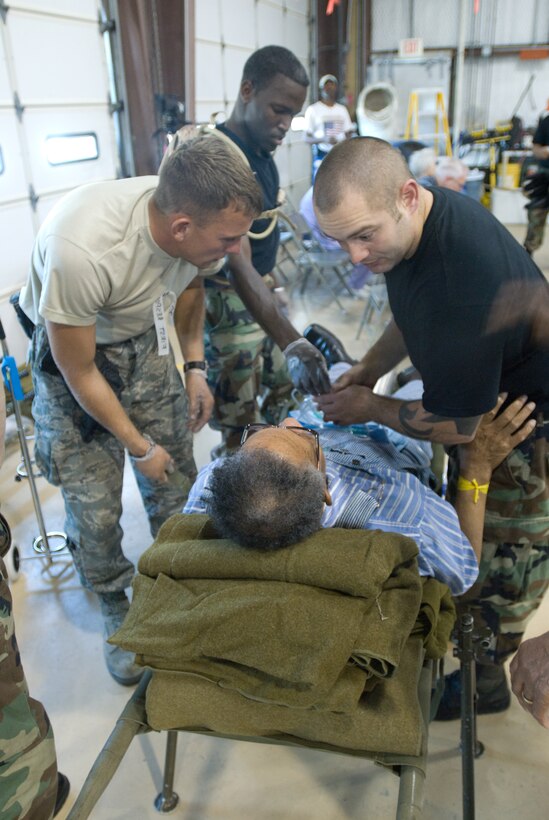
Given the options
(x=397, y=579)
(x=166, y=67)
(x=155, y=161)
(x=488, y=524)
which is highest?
(x=166, y=67)

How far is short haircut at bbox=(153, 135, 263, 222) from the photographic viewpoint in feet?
5.57

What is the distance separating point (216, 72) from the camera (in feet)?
24.1

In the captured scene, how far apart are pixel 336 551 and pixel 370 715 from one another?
0.96ft

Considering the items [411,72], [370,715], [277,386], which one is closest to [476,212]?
[370,715]

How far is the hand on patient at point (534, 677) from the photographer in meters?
1.29

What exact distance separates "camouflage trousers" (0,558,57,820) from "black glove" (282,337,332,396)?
1.19m

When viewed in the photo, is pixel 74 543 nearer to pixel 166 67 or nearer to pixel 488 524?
pixel 488 524

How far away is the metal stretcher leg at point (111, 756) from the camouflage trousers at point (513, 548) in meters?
0.92

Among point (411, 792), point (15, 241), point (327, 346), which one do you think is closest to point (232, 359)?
point (327, 346)

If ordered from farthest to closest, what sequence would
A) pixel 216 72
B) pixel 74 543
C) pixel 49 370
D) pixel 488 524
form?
pixel 216 72, pixel 74 543, pixel 49 370, pixel 488 524

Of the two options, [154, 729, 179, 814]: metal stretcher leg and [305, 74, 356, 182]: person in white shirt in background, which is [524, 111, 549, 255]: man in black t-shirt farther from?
[154, 729, 179, 814]: metal stretcher leg

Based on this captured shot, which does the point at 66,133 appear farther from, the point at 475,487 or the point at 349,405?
the point at 475,487

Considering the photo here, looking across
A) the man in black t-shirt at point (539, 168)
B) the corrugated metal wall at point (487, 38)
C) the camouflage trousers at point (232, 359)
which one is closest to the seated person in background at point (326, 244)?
the man in black t-shirt at point (539, 168)

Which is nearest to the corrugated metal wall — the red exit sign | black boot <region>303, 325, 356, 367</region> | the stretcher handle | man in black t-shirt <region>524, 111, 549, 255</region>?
the red exit sign
